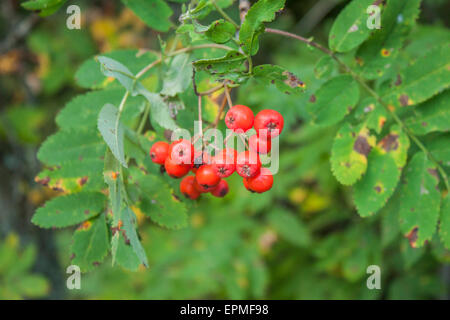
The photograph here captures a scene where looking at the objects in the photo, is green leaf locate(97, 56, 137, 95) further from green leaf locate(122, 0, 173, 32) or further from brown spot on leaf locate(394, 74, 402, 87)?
brown spot on leaf locate(394, 74, 402, 87)

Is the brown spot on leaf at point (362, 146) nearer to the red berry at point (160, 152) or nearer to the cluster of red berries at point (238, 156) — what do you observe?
the cluster of red berries at point (238, 156)

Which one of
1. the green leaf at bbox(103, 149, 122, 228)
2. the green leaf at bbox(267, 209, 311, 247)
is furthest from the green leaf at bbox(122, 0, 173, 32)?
the green leaf at bbox(267, 209, 311, 247)

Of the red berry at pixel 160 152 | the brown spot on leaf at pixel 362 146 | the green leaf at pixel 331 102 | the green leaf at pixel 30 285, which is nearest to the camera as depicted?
the red berry at pixel 160 152

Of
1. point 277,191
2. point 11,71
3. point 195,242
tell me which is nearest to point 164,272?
point 195,242

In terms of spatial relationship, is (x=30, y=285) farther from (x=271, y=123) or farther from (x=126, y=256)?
(x=271, y=123)

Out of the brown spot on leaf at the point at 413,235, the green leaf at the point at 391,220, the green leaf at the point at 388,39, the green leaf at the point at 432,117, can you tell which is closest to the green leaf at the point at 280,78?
the green leaf at the point at 388,39
